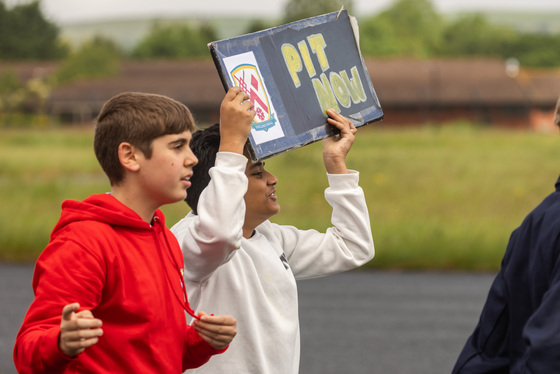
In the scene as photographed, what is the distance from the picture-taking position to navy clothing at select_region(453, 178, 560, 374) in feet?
6.83

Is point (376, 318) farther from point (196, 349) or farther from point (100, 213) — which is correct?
point (100, 213)

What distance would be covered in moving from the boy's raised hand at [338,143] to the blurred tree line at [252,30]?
29894 mm

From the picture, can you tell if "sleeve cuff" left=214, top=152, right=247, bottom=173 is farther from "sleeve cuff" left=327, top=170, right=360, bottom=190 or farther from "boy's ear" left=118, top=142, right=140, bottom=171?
"sleeve cuff" left=327, top=170, right=360, bottom=190

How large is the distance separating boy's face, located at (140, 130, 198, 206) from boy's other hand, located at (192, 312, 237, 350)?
0.31 m

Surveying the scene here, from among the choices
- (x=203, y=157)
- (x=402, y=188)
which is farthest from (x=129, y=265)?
(x=402, y=188)

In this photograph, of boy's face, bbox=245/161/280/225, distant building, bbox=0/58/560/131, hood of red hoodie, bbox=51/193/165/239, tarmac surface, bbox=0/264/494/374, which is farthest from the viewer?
distant building, bbox=0/58/560/131

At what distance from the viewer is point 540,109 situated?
6175 centimetres

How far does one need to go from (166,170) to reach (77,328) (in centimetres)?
53

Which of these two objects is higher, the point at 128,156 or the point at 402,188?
the point at 128,156

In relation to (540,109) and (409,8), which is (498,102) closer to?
(540,109)

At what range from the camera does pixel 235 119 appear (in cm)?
244

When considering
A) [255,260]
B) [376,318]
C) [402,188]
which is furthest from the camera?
[402,188]

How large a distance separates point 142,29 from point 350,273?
443 feet

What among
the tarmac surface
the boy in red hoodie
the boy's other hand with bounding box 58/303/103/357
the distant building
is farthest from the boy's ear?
the distant building
